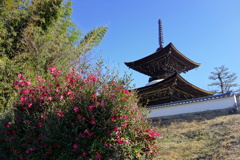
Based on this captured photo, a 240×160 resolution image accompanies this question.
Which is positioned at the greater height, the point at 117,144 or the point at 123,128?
the point at 123,128

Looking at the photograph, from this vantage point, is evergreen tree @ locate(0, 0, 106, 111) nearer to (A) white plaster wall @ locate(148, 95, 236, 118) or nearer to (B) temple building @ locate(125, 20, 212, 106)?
(A) white plaster wall @ locate(148, 95, 236, 118)

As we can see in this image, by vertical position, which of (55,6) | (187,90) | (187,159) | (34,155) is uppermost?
(55,6)

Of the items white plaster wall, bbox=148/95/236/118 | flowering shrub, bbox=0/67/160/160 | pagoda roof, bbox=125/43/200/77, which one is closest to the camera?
flowering shrub, bbox=0/67/160/160

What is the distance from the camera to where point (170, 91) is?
34.6 feet

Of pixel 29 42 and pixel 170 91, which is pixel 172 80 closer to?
pixel 170 91

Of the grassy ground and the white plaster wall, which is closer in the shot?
the grassy ground

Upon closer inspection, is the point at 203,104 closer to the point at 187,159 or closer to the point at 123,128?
the point at 187,159

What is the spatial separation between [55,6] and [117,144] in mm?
5224

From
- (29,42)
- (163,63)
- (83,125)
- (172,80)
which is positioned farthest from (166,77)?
(83,125)

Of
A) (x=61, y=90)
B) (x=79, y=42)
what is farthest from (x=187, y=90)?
(x=61, y=90)

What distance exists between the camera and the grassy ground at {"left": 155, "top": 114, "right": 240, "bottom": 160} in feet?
11.9

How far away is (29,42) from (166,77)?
29.1 ft

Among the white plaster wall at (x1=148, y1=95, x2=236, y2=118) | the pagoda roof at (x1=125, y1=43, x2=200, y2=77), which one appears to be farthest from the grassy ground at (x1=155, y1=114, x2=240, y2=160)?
the pagoda roof at (x1=125, y1=43, x2=200, y2=77)

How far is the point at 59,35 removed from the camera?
22.9 feet
